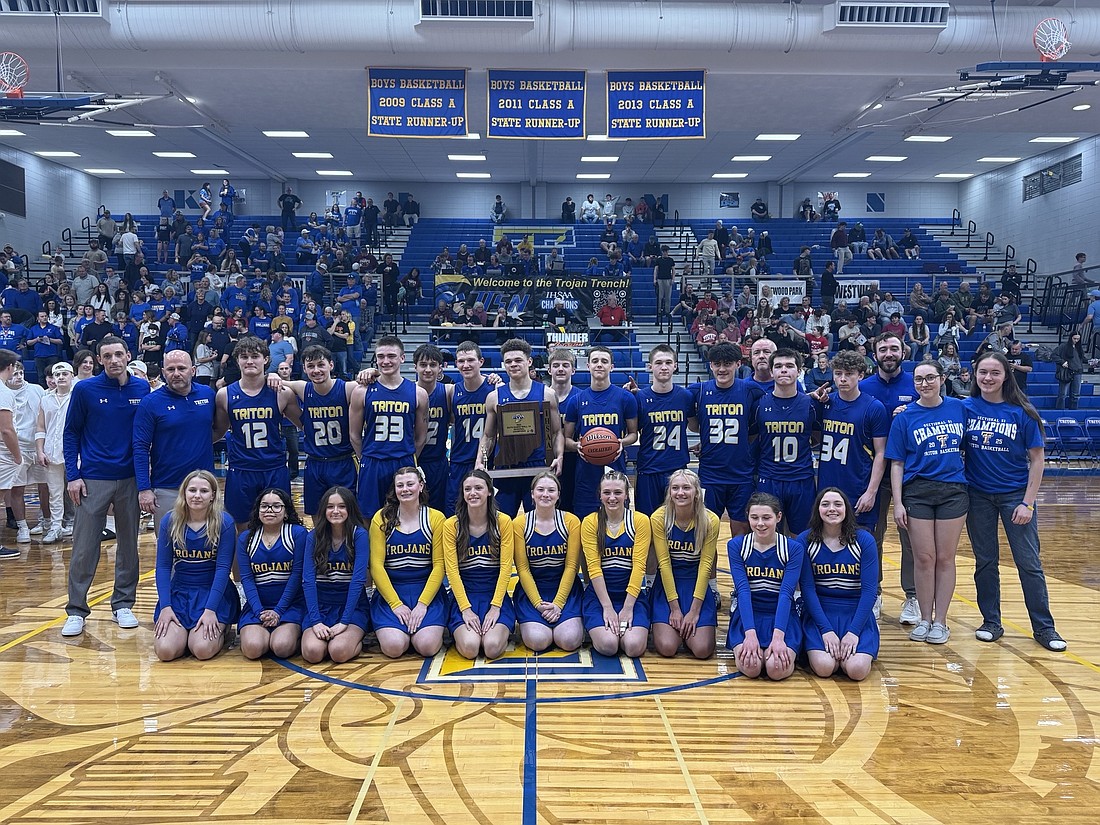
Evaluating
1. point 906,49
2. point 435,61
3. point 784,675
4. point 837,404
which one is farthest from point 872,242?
point 784,675

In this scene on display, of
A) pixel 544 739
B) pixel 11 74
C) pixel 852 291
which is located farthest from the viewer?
pixel 852 291

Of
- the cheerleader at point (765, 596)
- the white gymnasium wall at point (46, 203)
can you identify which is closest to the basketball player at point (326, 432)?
the cheerleader at point (765, 596)

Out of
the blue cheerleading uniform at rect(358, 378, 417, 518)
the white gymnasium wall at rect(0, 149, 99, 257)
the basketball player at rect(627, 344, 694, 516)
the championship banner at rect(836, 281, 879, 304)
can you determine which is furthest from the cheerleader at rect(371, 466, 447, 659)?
the white gymnasium wall at rect(0, 149, 99, 257)

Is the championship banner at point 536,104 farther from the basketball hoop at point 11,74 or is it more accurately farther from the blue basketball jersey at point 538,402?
the blue basketball jersey at point 538,402

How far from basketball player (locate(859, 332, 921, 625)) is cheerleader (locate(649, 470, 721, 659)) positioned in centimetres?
147

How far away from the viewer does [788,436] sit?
561 centimetres

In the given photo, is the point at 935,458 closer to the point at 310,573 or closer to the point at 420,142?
the point at 310,573

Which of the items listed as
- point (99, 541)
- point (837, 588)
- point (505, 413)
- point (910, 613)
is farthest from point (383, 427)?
point (910, 613)

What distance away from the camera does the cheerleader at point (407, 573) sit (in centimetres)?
497

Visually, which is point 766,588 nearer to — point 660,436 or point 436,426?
point 660,436

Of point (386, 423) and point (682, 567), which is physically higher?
point (386, 423)

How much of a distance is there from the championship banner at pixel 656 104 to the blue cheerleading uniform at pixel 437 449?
20.3ft

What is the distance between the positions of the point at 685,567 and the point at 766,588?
1.67 ft

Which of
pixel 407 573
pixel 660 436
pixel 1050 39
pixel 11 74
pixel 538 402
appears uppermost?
pixel 1050 39
